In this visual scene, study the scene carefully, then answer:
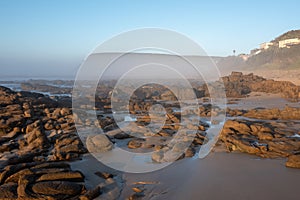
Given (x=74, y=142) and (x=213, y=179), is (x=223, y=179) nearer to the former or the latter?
(x=213, y=179)

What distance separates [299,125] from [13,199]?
521 inches

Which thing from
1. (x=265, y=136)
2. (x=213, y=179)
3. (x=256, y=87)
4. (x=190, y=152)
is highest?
(x=256, y=87)

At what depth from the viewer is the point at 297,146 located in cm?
1041

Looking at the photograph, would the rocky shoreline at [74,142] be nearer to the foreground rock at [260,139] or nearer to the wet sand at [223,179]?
the foreground rock at [260,139]

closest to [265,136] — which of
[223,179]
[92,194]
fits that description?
[223,179]

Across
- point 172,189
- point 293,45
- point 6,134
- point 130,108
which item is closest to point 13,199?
point 172,189

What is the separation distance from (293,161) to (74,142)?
25.5ft

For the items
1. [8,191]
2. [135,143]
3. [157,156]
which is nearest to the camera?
[8,191]

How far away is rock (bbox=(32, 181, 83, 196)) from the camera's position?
674 centimetres

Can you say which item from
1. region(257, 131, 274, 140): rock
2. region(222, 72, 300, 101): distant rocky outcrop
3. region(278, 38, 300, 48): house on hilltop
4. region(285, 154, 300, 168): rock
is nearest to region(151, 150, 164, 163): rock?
region(285, 154, 300, 168): rock

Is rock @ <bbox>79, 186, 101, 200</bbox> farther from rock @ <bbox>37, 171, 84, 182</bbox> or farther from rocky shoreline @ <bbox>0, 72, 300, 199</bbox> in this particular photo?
rock @ <bbox>37, 171, 84, 182</bbox>

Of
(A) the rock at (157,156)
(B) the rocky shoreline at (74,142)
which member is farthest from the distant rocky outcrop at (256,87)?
(A) the rock at (157,156)

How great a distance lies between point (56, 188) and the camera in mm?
6832

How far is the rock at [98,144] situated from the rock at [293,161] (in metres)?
6.25
